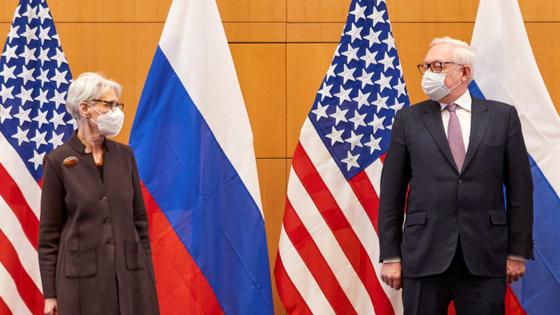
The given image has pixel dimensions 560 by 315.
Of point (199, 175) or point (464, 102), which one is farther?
point (199, 175)

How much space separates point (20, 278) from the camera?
8.94ft

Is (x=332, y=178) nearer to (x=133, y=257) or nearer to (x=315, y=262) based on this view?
(x=315, y=262)

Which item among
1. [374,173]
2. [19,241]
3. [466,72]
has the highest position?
[466,72]

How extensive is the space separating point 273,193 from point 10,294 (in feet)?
5.18

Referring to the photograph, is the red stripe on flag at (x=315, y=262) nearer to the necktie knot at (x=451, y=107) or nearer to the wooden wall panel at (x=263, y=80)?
the wooden wall panel at (x=263, y=80)

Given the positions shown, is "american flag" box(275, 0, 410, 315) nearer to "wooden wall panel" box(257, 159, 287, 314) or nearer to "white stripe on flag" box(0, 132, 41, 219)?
"wooden wall panel" box(257, 159, 287, 314)

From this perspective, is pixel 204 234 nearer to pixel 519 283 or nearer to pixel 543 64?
pixel 519 283

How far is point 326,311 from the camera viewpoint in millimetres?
2676

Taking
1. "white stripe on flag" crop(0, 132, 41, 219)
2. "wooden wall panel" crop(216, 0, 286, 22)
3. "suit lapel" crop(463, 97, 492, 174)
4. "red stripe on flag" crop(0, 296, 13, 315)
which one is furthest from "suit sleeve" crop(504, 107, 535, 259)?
"red stripe on flag" crop(0, 296, 13, 315)

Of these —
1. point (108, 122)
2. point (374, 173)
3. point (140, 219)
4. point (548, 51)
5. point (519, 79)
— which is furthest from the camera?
point (548, 51)

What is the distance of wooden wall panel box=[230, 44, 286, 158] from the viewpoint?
3254mm

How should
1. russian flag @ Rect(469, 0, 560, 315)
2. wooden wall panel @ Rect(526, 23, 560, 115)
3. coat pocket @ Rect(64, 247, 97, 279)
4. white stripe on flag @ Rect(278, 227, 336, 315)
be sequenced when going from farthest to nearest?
wooden wall panel @ Rect(526, 23, 560, 115)
white stripe on flag @ Rect(278, 227, 336, 315)
russian flag @ Rect(469, 0, 560, 315)
coat pocket @ Rect(64, 247, 97, 279)

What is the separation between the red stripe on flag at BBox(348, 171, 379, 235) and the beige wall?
2.22ft


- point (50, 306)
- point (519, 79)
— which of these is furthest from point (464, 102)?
point (50, 306)
